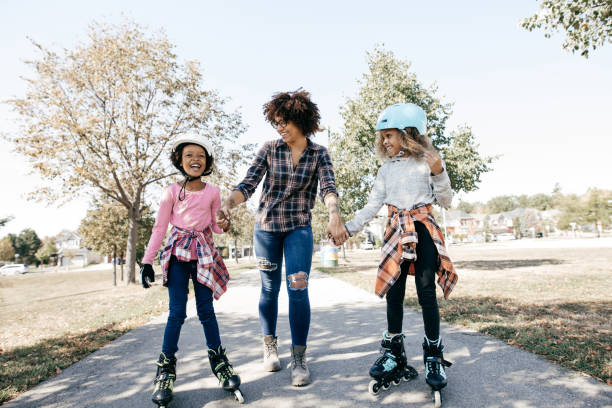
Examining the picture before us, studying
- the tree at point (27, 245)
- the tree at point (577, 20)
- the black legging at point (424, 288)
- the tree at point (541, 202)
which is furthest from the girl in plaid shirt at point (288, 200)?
the tree at point (541, 202)

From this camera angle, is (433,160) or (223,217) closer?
(433,160)

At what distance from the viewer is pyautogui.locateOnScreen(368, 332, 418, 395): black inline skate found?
2.35 m

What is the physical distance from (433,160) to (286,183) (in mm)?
1173

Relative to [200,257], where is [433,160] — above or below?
above

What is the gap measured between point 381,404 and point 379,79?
51.4 ft

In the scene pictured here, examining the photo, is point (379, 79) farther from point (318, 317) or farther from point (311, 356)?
point (311, 356)

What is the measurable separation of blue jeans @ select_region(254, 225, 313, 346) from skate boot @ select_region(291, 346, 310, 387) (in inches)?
2.2

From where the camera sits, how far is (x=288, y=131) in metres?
2.99

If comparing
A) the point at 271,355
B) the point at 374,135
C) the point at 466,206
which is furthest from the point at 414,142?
the point at 466,206

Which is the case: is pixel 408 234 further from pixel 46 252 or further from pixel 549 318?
pixel 46 252

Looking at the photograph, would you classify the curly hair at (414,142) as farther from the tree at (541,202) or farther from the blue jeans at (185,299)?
the tree at (541,202)

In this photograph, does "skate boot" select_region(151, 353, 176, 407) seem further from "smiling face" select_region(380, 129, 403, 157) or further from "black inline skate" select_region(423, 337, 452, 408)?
"smiling face" select_region(380, 129, 403, 157)

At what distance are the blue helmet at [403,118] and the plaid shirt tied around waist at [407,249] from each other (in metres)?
0.61

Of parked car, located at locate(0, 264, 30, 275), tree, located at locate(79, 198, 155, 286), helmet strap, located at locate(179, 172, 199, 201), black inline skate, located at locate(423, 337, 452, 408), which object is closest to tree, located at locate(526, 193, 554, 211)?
tree, located at locate(79, 198, 155, 286)
